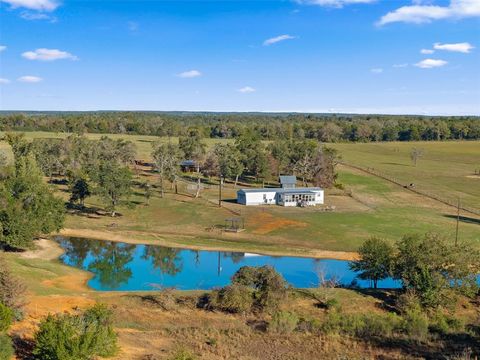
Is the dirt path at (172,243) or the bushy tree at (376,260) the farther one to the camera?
the dirt path at (172,243)

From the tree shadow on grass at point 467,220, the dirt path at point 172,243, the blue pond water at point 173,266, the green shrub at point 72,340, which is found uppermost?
the green shrub at point 72,340

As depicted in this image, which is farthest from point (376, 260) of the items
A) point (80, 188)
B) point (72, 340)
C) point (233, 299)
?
point (80, 188)

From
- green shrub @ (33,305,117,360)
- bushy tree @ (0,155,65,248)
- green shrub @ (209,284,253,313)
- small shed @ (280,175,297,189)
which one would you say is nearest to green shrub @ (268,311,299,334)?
green shrub @ (209,284,253,313)

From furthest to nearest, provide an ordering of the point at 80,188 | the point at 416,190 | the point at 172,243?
the point at 416,190 → the point at 80,188 → the point at 172,243

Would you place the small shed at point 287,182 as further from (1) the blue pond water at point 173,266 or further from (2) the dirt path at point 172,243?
(1) the blue pond water at point 173,266

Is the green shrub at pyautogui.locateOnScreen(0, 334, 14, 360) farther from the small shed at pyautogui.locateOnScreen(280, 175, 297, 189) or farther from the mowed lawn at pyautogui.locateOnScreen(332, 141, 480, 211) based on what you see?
the mowed lawn at pyautogui.locateOnScreen(332, 141, 480, 211)

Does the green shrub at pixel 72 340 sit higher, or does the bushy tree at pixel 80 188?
the bushy tree at pixel 80 188

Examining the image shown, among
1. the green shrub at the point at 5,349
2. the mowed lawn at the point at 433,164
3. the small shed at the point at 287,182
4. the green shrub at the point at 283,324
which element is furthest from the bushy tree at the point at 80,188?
the mowed lawn at the point at 433,164

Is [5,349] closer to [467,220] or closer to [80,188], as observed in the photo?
[80,188]
